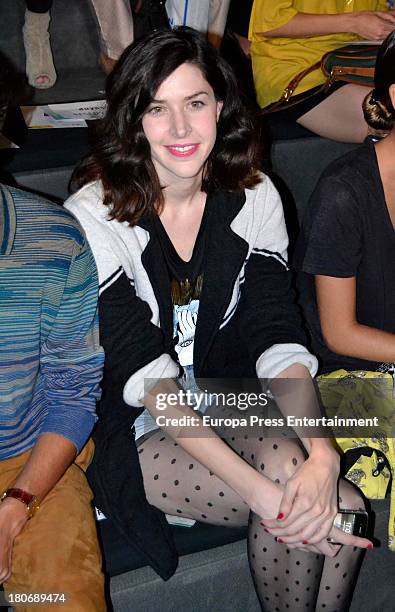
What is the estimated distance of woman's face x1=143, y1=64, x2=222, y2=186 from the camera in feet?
5.27

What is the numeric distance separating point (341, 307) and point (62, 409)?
25.7 inches

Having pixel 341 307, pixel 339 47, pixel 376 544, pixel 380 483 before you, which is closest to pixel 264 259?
pixel 341 307

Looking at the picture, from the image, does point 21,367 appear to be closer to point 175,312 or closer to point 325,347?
point 175,312

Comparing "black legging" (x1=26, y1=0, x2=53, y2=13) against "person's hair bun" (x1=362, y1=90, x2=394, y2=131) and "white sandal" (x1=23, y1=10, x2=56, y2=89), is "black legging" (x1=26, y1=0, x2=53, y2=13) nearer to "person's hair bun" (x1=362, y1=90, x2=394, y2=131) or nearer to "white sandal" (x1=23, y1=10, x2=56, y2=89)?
"white sandal" (x1=23, y1=10, x2=56, y2=89)

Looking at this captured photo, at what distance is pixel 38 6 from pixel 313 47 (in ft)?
3.65

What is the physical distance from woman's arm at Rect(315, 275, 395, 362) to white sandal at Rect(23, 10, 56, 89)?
1.72 meters

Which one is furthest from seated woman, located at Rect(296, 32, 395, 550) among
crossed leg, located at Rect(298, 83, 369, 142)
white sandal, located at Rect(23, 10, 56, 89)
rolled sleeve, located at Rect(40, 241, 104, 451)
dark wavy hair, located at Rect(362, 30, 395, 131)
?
white sandal, located at Rect(23, 10, 56, 89)

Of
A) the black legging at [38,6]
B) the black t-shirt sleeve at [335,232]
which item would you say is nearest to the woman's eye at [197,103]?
the black t-shirt sleeve at [335,232]

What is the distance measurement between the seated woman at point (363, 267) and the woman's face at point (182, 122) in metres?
0.30

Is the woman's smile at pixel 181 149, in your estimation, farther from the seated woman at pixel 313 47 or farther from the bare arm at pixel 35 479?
the seated woman at pixel 313 47

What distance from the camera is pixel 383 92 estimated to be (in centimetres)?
176

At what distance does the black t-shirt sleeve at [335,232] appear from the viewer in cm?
175

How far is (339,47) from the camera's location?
8.80 ft

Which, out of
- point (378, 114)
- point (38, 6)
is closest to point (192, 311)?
point (378, 114)
